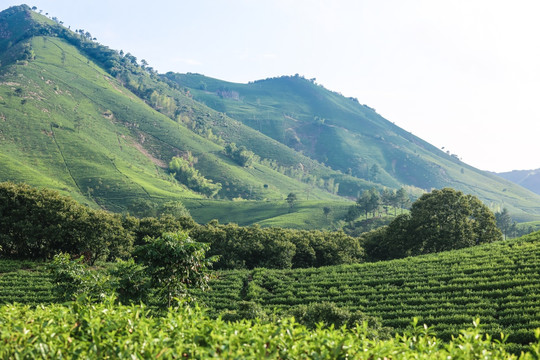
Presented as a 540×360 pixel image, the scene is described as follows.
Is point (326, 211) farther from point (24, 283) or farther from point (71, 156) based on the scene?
point (24, 283)

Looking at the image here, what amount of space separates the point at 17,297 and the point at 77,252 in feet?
52.0

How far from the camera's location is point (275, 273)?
46.4 meters

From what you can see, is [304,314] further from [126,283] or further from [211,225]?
[211,225]

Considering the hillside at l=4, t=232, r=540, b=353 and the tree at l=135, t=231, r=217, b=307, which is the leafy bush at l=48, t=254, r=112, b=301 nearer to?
the tree at l=135, t=231, r=217, b=307

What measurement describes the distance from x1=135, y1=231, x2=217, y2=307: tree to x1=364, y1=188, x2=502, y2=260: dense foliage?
172 feet

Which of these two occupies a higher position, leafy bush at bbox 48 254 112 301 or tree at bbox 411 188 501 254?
tree at bbox 411 188 501 254

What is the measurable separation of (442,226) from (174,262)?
2186 inches

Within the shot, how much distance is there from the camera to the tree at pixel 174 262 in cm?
1622

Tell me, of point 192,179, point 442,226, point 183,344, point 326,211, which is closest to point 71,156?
point 192,179

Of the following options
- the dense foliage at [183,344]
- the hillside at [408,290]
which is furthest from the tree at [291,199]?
the dense foliage at [183,344]

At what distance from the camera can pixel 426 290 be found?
3444 cm

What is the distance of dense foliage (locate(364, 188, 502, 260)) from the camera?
59.4 meters

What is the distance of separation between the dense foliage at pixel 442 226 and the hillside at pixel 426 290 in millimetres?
12327

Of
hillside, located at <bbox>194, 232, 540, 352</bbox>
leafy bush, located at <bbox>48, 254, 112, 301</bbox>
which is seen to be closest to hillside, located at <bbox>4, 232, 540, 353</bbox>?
hillside, located at <bbox>194, 232, 540, 352</bbox>
